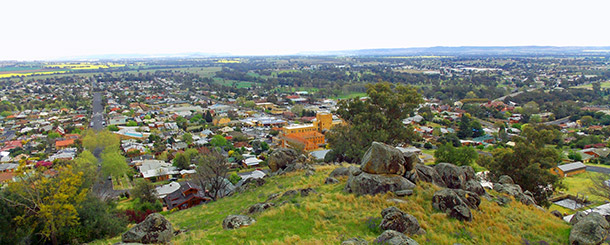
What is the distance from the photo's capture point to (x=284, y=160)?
76.3 feet

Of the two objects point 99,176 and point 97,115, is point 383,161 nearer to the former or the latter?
point 99,176

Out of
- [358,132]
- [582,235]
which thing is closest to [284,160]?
[358,132]

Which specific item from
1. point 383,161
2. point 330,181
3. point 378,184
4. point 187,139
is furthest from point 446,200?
point 187,139

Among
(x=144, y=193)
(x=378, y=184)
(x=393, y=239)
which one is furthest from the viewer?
(x=144, y=193)

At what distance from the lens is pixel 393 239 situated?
952 centimetres

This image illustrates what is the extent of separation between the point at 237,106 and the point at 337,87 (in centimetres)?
3753

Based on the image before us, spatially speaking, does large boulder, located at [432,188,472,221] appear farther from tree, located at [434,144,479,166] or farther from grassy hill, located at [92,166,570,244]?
tree, located at [434,144,479,166]

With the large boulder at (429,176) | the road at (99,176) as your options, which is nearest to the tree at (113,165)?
the road at (99,176)

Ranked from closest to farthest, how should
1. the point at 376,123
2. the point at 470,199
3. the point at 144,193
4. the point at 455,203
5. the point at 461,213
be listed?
1. the point at 461,213
2. the point at 455,203
3. the point at 470,199
4. the point at 376,123
5. the point at 144,193

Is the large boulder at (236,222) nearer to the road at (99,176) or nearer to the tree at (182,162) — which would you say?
the road at (99,176)

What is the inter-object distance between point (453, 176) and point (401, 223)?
5339 millimetres

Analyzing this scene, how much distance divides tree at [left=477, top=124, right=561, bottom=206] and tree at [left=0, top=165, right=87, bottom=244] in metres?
22.2

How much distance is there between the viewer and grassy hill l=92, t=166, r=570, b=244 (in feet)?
34.8

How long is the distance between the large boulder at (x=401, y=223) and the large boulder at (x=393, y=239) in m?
0.76
